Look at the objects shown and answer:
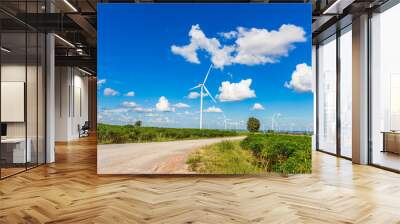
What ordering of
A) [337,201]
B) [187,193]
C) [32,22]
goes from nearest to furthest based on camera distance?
1. [337,201]
2. [187,193]
3. [32,22]

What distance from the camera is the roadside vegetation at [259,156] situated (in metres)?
6.22

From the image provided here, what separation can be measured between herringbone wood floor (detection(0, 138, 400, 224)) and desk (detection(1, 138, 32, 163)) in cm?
33

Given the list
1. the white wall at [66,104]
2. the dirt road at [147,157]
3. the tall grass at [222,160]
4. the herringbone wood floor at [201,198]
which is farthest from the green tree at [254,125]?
the white wall at [66,104]

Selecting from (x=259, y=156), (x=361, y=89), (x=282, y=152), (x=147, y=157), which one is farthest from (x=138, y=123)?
(x=361, y=89)

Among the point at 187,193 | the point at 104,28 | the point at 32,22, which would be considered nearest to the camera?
the point at 187,193

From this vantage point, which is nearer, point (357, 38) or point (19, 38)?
point (19, 38)

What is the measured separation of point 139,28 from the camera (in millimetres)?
6258

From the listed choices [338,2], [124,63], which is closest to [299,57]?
[338,2]

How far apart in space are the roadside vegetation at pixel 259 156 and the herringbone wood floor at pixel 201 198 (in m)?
0.18

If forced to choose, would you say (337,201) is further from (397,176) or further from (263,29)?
(263,29)

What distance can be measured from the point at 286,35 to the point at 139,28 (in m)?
2.51

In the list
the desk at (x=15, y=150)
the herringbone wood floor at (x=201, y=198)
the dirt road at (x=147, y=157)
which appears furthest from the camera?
the dirt road at (x=147, y=157)

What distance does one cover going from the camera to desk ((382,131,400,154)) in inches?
263

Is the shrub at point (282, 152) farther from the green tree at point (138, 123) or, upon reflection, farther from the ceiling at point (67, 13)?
the ceiling at point (67, 13)
